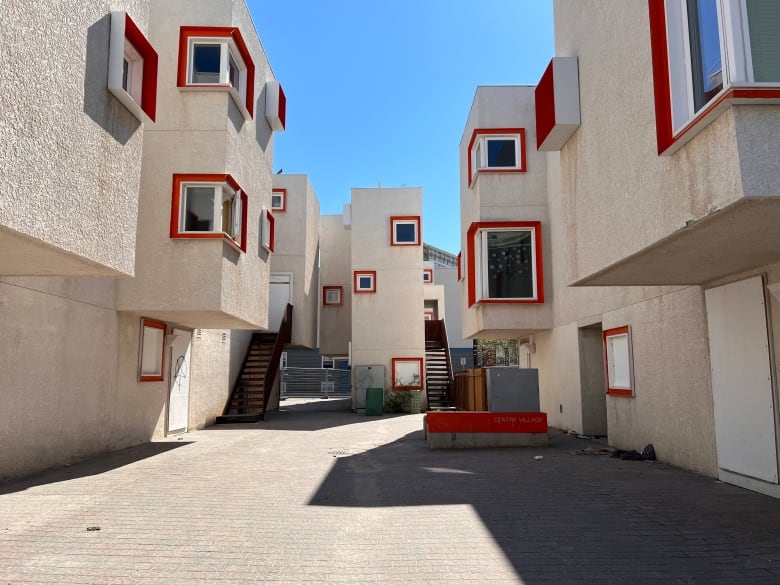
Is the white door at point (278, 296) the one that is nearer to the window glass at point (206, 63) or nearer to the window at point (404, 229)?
the window at point (404, 229)

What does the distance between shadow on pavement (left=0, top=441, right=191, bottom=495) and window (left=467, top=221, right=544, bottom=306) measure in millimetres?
8276

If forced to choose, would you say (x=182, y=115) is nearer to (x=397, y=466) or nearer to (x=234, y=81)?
(x=234, y=81)

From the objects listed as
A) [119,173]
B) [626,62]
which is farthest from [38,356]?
[626,62]

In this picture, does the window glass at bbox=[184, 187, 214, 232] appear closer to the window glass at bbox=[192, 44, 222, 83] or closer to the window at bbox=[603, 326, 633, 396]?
the window glass at bbox=[192, 44, 222, 83]

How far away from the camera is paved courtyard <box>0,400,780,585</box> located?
4.67 m

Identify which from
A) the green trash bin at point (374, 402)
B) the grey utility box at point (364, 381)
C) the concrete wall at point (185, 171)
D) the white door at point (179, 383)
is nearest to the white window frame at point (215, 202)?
the concrete wall at point (185, 171)

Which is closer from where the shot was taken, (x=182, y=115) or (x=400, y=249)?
(x=182, y=115)

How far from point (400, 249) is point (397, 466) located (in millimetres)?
15195

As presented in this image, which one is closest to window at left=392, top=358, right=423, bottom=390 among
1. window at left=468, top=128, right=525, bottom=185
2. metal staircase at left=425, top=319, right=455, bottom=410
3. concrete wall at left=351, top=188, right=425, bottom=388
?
concrete wall at left=351, top=188, right=425, bottom=388

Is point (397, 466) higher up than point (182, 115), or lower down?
lower down

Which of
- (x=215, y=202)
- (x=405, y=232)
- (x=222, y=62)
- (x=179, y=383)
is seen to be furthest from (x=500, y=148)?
(x=179, y=383)

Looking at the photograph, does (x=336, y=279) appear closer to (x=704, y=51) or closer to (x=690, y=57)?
(x=690, y=57)

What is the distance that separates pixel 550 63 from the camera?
9.58 meters

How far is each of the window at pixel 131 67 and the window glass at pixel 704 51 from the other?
6.64m
